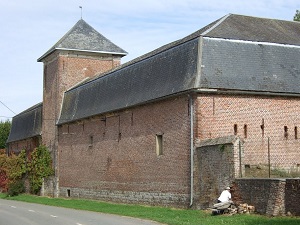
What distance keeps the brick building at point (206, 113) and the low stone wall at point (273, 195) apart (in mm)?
1192

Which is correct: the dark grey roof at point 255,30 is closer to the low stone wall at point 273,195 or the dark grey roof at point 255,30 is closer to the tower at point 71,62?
the low stone wall at point 273,195

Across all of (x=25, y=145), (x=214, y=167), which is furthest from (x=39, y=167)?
(x=214, y=167)

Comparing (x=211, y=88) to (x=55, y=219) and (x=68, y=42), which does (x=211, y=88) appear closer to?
(x=55, y=219)

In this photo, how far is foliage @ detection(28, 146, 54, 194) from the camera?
42.4m

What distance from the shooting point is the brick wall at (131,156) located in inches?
960

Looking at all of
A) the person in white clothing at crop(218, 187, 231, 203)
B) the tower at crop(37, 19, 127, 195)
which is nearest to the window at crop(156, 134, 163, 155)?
the person in white clothing at crop(218, 187, 231, 203)

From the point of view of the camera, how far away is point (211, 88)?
2298 centimetres

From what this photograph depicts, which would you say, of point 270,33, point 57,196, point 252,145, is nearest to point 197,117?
point 252,145

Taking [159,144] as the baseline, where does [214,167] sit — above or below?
below

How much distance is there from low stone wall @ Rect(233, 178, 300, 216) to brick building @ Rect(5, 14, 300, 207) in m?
1.19

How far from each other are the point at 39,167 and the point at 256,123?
23830 mm

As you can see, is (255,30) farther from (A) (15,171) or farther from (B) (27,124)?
(B) (27,124)

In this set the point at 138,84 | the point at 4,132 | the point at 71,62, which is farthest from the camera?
the point at 4,132

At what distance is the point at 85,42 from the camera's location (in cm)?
4297
